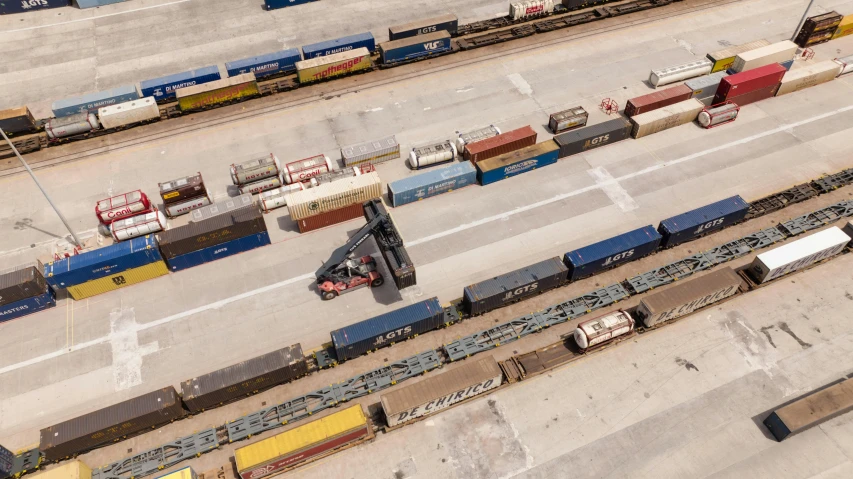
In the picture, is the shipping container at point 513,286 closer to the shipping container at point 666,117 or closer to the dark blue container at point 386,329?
the dark blue container at point 386,329

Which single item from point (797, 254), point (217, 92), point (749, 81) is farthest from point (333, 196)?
point (749, 81)

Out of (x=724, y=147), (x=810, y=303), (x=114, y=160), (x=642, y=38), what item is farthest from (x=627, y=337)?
(x=114, y=160)

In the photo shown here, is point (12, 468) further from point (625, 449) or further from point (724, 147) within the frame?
point (724, 147)

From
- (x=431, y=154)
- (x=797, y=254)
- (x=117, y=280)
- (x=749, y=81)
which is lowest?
(x=117, y=280)

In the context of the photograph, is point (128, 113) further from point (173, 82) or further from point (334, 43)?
point (334, 43)

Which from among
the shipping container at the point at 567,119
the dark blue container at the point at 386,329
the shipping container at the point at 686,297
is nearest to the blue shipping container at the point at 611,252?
the shipping container at the point at 686,297

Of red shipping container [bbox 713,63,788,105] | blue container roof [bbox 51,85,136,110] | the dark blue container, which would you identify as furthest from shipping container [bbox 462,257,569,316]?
blue container roof [bbox 51,85,136,110]

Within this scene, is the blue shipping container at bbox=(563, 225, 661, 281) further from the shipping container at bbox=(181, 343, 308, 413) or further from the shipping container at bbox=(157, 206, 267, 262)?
the shipping container at bbox=(157, 206, 267, 262)
